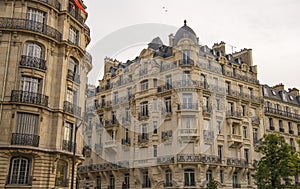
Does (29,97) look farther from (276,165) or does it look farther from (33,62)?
(276,165)

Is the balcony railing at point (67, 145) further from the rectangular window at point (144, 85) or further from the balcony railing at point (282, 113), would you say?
the balcony railing at point (282, 113)

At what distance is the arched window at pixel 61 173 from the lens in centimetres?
2347

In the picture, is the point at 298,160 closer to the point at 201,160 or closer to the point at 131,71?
the point at 201,160

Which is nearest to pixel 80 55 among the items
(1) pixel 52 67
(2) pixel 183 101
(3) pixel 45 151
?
(1) pixel 52 67

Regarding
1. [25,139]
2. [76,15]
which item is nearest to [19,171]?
[25,139]

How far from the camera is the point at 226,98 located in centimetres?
4022

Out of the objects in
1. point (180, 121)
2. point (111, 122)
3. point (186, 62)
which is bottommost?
point (180, 121)

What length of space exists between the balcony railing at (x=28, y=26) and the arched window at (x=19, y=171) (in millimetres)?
8485

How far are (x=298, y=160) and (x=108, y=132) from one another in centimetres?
2359

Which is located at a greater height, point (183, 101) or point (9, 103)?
point (183, 101)

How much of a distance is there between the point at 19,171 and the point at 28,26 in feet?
31.2

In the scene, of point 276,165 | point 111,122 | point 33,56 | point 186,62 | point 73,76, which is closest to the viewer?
point 33,56

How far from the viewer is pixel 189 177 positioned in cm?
3538

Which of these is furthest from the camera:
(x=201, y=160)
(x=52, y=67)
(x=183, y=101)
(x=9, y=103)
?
(x=183, y=101)
